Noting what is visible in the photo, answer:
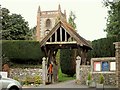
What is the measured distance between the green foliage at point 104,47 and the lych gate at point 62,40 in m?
0.90

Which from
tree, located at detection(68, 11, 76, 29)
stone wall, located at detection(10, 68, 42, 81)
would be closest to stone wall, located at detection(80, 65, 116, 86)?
stone wall, located at detection(10, 68, 42, 81)

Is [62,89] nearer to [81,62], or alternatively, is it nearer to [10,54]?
[81,62]

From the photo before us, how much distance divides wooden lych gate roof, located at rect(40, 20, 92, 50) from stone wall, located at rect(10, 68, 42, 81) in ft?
7.80

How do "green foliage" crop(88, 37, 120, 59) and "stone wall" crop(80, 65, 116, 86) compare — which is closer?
"stone wall" crop(80, 65, 116, 86)

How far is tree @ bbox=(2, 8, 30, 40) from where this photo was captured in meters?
40.8

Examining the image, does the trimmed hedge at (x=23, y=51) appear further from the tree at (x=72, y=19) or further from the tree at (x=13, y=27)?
the tree at (x=72, y=19)

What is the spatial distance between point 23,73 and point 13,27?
14180 mm

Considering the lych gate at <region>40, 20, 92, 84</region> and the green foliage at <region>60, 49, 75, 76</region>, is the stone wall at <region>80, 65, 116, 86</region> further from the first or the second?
the green foliage at <region>60, 49, 75, 76</region>

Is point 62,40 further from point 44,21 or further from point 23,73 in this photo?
point 44,21

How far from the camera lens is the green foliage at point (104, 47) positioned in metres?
26.1

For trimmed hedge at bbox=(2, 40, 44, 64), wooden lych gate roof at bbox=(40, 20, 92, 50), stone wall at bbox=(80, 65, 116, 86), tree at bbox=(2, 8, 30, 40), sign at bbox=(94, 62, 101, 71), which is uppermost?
tree at bbox=(2, 8, 30, 40)

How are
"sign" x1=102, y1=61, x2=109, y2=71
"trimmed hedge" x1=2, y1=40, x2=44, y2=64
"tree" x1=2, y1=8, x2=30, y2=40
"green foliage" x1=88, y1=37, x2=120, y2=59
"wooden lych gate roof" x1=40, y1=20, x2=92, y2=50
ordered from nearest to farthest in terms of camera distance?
"sign" x1=102, y1=61, x2=109, y2=71 < "green foliage" x1=88, y1=37, x2=120, y2=59 < "wooden lych gate roof" x1=40, y1=20, x2=92, y2=50 < "trimmed hedge" x1=2, y1=40, x2=44, y2=64 < "tree" x1=2, y1=8, x2=30, y2=40

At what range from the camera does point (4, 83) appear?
52.9 ft

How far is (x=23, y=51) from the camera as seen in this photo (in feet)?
96.7
